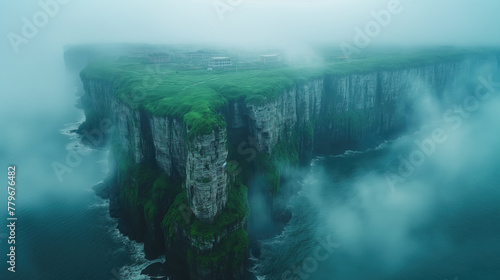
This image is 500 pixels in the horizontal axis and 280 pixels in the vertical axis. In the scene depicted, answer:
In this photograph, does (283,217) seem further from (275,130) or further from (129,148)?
(129,148)

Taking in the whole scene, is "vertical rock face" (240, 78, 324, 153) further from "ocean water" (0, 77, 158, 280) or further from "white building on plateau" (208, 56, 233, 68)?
"white building on plateau" (208, 56, 233, 68)

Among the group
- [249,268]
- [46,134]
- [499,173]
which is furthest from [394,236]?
[46,134]

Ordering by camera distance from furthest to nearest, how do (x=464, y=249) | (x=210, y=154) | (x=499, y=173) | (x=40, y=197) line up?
1. (x=499, y=173)
2. (x=40, y=197)
3. (x=464, y=249)
4. (x=210, y=154)

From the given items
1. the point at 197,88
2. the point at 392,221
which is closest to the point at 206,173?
the point at 197,88

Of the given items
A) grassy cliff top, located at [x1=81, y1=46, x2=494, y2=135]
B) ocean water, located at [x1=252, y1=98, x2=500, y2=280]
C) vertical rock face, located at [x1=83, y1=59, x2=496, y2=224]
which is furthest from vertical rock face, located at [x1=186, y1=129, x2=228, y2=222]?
ocean water, located at [x1=252, y1=98, x2=500, y2=280]

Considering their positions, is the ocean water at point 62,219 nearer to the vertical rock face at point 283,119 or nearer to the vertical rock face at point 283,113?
the vertical rock face at point 283,119

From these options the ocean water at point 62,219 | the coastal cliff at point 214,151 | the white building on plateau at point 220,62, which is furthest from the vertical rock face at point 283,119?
the white building on plateau at point 220,62
